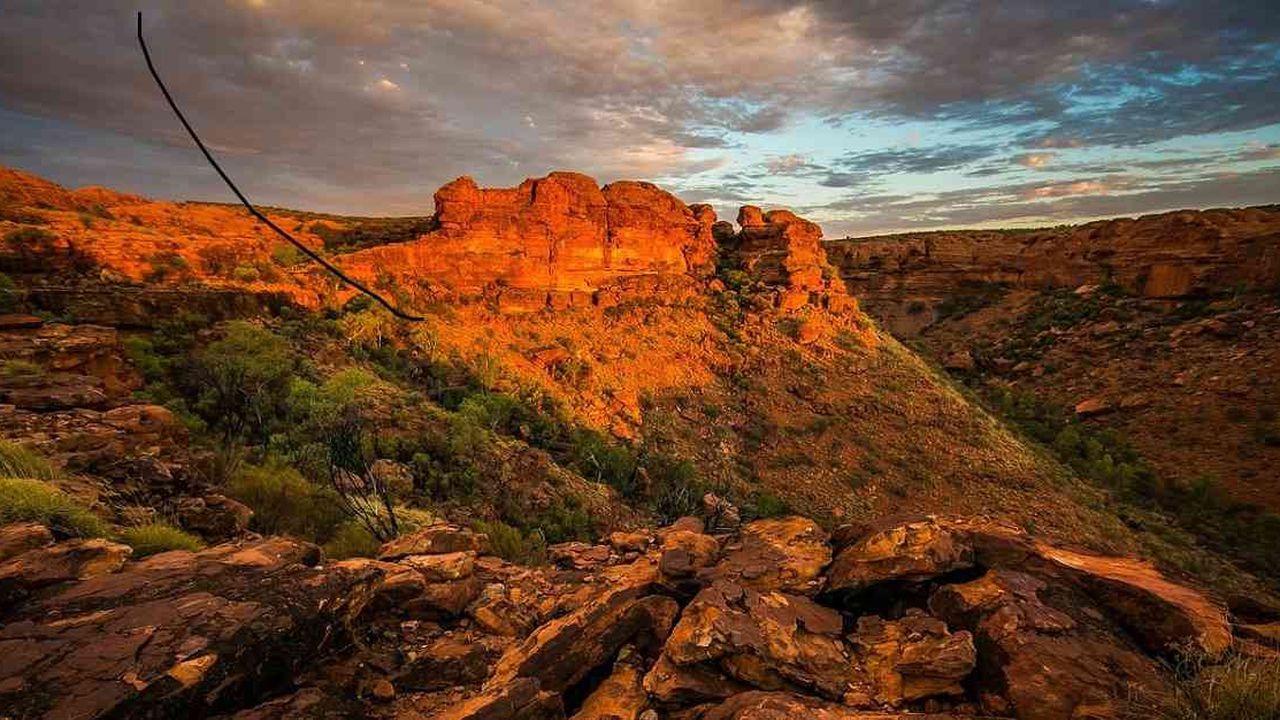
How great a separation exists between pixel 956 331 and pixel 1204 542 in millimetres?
24676

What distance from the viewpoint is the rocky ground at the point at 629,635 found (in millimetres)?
3326

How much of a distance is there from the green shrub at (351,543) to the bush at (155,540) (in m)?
1.96

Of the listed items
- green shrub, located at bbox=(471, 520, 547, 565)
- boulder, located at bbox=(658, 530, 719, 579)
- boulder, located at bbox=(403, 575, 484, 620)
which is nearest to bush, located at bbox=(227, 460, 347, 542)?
green shrub, located at bbox=(471, 520, 547, 565)

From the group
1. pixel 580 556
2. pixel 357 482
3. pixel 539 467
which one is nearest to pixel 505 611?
pixel 580 556

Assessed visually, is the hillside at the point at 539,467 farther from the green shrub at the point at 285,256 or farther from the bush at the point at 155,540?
the bush at the point at 155,540

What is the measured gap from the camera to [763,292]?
28.0 meters

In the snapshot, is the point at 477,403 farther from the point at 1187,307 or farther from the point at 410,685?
the point at 1187,307

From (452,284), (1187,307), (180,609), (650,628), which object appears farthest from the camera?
(1187,307)

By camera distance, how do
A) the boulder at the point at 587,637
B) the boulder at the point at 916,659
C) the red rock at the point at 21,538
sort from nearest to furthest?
the boulder at the point at 916,659 < the red rock at the point at 21,538 < the boulder at the point at 587,637

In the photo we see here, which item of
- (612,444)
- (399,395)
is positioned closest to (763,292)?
(612,444)

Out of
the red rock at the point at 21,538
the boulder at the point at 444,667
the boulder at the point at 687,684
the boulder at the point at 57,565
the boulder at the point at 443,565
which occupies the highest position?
the red rock at the point at 21,538

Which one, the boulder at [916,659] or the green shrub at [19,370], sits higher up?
the green shrub at [19,370]

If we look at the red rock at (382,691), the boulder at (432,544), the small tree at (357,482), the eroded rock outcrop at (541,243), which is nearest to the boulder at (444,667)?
the red rock at (382,691)

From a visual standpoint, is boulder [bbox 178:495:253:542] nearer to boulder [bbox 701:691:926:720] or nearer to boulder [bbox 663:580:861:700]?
boulder [bbox 663:580:861:700]
